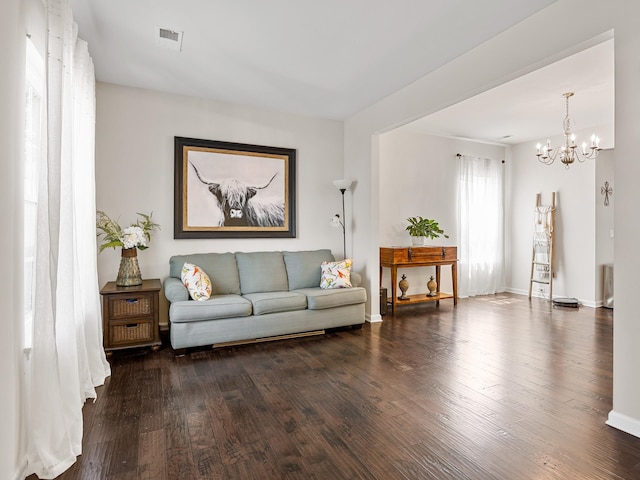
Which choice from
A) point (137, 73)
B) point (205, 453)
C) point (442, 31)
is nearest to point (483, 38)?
point (442, 31)

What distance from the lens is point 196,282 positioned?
12.4 ft

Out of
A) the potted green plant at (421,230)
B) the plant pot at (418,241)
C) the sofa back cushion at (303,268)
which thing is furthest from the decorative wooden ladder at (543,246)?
the sofa back cushion at (303,268)

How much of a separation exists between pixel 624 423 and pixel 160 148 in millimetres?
4716

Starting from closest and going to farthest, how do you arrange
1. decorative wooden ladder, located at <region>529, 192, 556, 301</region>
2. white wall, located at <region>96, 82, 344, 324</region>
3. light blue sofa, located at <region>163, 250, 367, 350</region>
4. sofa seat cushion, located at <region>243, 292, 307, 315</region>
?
1. light blue sofa, located at <region>163, 250, 367, 350</region>
2. sofa seat cushion, located at <region>243, 292, 307, 315</region>
3. white wall, located at <region>96, 82, 344, 324</region>
4. decorative wooden ladder, located at <region>529, 192, 556, 301</region>

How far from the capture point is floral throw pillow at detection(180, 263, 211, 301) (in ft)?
12.3

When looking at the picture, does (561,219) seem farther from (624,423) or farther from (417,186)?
(624,423)

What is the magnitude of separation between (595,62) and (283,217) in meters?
3.66

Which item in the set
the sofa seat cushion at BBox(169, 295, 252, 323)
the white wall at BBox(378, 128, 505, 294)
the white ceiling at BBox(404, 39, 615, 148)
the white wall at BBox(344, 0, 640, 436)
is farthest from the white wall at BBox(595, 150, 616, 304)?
the sofa seat cushion at BBox(169, 295, 252, 323)

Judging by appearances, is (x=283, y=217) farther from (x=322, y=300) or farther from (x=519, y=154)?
(x=519, y=154)

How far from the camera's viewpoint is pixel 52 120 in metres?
1.96

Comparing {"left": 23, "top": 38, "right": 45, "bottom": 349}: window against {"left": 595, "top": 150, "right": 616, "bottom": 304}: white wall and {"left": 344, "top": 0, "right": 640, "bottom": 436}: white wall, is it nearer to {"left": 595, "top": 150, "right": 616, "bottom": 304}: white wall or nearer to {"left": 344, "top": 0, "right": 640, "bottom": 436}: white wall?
{"left": 344, "top": 0, "right": 640, "bottom": 436}: white wall

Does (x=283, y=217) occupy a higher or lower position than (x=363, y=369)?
higher

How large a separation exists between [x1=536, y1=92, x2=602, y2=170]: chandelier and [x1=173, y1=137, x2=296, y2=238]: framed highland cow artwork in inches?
132

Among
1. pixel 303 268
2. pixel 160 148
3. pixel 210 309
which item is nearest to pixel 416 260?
pixel 303 268
